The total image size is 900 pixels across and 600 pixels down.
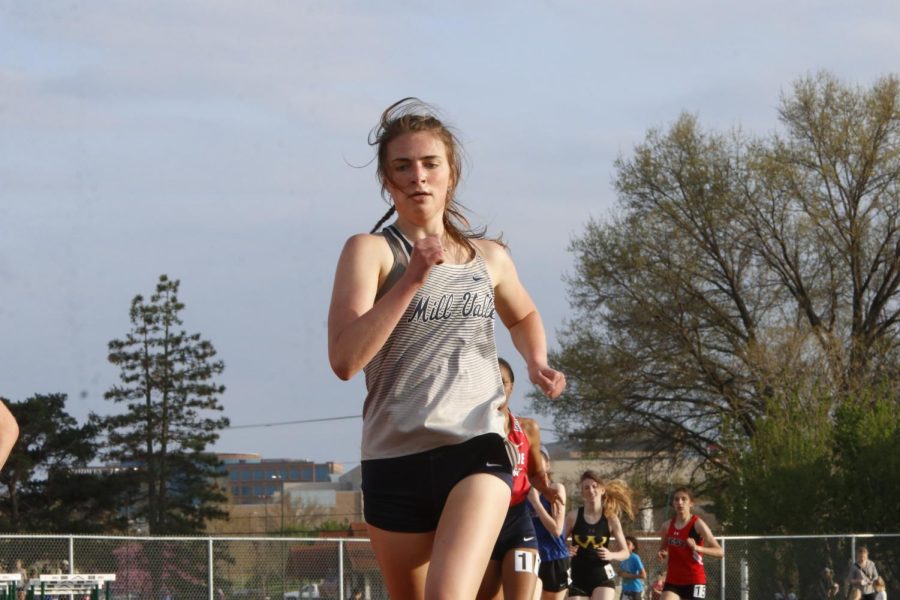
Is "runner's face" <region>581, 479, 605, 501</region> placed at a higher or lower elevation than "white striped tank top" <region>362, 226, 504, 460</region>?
lower

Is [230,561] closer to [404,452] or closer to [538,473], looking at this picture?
[538,473]

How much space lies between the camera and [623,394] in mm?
46281

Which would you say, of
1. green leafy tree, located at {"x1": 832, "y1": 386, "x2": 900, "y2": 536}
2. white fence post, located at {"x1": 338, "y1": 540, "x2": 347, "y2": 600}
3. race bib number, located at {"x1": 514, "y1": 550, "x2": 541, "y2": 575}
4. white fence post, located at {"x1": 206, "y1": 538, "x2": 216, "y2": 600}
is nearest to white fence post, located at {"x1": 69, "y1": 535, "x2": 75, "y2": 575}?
white fence post, located at {"x1": 206, "y1": 538, "x2": 216, "y2": 600}

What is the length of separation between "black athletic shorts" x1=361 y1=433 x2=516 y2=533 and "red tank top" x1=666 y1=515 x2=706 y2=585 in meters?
11.6

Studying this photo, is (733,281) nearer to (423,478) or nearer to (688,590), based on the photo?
(688,590)

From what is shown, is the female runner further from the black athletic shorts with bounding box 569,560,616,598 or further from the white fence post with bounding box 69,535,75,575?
the white fence post with bounding box 69,535,75,575

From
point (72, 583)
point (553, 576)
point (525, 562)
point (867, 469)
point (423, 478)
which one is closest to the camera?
point (423, 478)

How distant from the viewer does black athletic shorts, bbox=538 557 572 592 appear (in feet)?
36.1

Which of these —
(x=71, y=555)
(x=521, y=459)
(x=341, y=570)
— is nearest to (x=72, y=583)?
(x=71, y=555)

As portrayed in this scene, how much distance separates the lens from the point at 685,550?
51.6ft

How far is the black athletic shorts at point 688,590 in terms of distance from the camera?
15422 millimetres

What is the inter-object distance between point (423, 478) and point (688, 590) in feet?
38.6

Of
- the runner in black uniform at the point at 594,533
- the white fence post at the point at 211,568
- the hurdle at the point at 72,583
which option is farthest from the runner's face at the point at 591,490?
the white fence post at the point at 211,568

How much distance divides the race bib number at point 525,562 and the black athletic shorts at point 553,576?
3.64 meters
